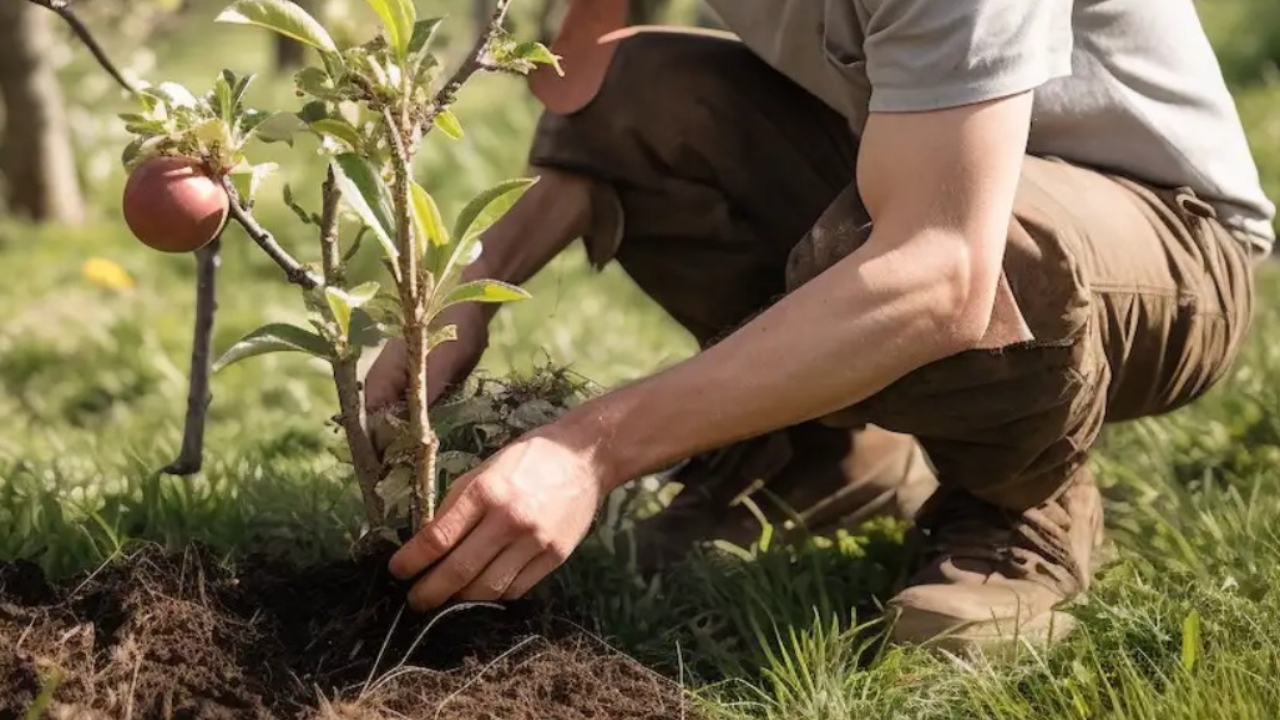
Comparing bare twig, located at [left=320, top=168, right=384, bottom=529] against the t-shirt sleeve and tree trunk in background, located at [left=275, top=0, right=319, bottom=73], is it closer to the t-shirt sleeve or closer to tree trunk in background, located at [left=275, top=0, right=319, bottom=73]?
the t-shirt sleeve

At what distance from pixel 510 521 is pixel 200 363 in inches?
28.7

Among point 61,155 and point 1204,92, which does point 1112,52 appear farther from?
point 61,155

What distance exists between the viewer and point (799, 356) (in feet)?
6.17

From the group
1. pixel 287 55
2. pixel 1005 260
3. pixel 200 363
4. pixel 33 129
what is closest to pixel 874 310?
pixel 1005 260

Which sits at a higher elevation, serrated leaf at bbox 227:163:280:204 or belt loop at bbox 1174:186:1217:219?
serrated leaf at bbox 227:163:280:204

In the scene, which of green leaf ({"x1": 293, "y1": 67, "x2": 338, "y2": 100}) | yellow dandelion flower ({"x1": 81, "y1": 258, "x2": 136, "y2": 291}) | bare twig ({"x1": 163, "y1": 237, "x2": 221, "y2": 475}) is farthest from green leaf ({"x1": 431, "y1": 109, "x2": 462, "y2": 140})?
yellow dandelion flower ({"x1": 81, "y1": 258, "x2": 136, "y2": 291})

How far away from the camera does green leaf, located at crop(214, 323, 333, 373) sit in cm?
176

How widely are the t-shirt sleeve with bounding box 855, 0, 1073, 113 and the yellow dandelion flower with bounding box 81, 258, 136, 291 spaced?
10.8 ft

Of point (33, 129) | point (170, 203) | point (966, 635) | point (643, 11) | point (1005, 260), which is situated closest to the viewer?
point (170, 203)

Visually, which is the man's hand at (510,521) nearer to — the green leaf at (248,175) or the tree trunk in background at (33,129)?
the green leaf at (248,175)

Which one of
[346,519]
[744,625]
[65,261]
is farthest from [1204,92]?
[65,261]

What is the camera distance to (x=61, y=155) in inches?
217

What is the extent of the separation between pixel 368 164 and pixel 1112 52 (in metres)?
1.12

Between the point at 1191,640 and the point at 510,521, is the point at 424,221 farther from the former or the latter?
the point at 1191,640
